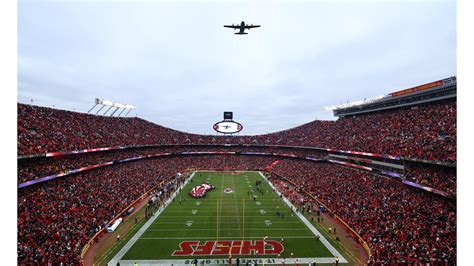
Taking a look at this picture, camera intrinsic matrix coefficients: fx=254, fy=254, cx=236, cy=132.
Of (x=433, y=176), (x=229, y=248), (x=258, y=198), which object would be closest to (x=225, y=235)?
(x=229, y=248)

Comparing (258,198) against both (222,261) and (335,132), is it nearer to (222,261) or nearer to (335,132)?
(222,261)

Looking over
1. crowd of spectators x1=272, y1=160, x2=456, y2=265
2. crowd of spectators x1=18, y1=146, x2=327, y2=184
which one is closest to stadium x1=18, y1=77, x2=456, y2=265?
crowd of spectators x1=272, y1=160, x2=456, y2=265

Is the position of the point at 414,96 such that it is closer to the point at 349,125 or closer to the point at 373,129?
the point at 373,129

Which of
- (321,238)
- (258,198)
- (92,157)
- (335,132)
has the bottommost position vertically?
(321,238)

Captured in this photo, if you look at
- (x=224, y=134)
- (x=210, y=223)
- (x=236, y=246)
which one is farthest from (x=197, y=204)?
(x=224, y=134)

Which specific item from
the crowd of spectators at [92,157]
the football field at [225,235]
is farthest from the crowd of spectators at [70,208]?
the football field at [225,235]

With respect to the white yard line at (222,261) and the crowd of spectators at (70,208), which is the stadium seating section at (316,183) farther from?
the white yard line at (222,261)
